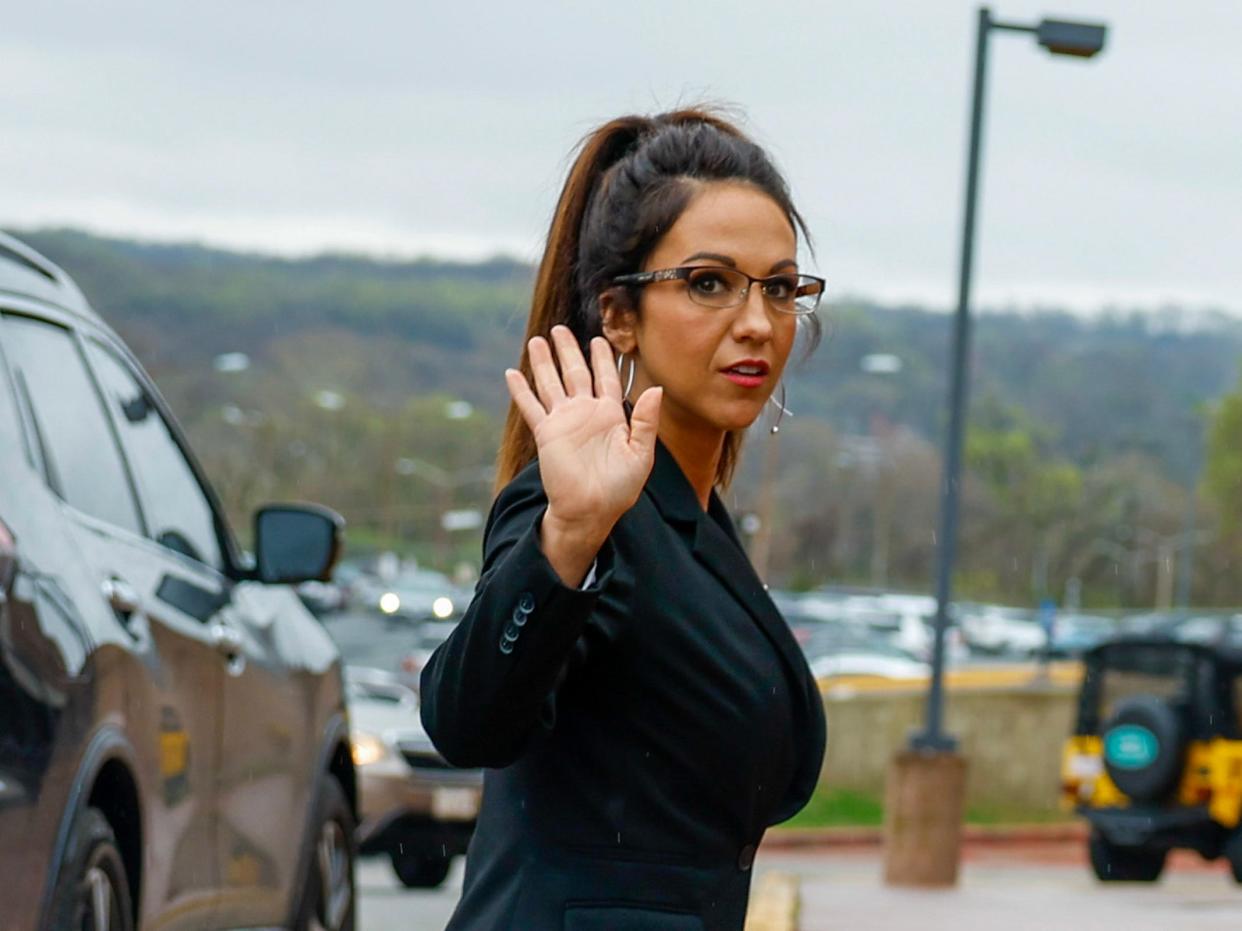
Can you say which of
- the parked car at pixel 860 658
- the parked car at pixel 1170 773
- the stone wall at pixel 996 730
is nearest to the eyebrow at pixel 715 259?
the parked car at pixel 1170 773

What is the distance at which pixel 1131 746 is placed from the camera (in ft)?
61.7

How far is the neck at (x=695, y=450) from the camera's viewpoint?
284 cm

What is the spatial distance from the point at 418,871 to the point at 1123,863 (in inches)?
301

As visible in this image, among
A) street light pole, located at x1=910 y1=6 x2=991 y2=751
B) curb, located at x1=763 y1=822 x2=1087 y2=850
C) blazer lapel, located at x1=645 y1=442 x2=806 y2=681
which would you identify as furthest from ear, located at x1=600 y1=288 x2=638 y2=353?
curb, located at x1=763 y1=822 x2=1087 y2=850

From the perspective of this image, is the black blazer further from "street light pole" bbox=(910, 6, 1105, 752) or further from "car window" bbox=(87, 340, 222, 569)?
"street light pole" bbox=(910, 6, 1105, 752)

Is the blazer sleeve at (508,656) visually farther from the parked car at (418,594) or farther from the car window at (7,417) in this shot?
the parked car at (418,594)

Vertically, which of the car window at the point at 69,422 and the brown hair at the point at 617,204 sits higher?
the brown hair at the point at 617,204

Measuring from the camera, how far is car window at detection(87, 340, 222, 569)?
540cm

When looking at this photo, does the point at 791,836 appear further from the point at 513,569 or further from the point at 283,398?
the point at 283,398

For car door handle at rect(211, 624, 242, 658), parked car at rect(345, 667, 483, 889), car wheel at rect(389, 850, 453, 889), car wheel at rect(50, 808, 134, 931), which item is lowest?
car wheel at rect(389, 850, 453, 889)

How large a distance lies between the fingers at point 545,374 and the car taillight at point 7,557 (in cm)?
159

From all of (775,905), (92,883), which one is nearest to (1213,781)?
(775,905)

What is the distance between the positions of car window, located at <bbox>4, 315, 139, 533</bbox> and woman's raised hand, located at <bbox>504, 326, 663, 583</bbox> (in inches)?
87.6

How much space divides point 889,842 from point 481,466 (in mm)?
99952
